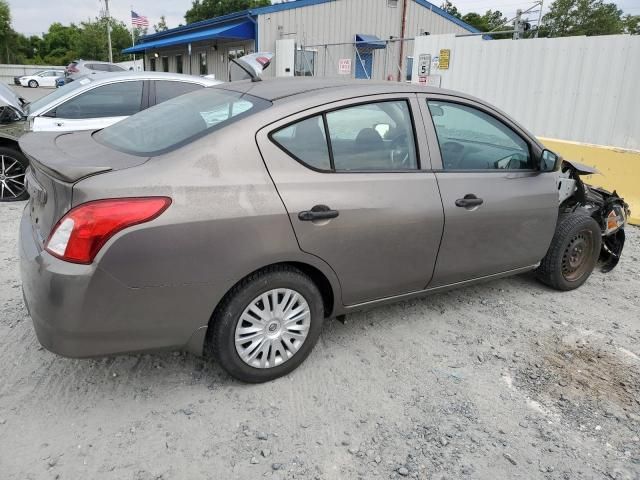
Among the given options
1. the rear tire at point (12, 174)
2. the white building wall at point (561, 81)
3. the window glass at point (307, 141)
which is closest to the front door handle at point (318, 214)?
the window glass at point (307, 141)

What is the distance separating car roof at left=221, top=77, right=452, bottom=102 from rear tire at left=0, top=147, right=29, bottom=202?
4171 millimetres

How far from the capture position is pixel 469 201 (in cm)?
334

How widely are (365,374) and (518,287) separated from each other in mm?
2041

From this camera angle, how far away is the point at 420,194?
314cm

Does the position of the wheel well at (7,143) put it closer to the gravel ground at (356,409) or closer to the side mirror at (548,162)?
the gravel ground at (356,409)

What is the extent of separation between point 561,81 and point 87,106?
23.0ft

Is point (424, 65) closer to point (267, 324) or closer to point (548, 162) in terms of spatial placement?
point (548, 162)

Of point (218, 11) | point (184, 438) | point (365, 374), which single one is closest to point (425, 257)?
point (365, 374)

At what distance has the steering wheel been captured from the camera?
10.4 ft

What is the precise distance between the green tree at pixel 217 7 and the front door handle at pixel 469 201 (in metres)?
56.5

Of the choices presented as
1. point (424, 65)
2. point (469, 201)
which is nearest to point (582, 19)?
point (424, 65)

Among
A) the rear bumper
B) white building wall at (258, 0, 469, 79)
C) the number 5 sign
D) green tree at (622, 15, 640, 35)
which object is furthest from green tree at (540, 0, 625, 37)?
the rear bumper

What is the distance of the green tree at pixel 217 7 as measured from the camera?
5551cm

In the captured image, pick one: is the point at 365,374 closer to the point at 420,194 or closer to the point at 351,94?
the point at 420,194
